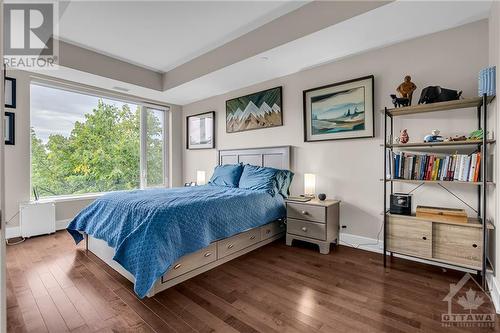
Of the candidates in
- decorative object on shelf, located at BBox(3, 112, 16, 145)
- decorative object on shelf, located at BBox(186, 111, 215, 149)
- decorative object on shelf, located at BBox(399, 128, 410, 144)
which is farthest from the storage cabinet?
decorative object on shelf, located at BBox(3, 112, 16, 145)

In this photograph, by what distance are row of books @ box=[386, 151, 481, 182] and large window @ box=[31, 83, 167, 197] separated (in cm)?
443

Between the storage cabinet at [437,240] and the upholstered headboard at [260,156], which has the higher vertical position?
the upholstered headboard at [260,156]

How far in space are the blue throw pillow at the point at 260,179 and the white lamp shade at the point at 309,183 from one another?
0.39 meters

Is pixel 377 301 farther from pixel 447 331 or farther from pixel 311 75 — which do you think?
pixel 311 75

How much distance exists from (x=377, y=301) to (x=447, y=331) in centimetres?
43

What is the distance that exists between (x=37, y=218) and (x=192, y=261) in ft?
9.19

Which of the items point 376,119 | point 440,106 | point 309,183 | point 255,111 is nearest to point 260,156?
point 255,111

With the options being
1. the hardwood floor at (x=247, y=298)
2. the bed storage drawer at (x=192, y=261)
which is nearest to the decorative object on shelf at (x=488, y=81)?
the hardwood floor at (x=247, y=298)

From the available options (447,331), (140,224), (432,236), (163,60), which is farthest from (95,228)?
(432,236)

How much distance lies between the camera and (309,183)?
3330 millimetres

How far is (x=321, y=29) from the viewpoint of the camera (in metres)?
2.50

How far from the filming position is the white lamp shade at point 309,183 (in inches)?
130

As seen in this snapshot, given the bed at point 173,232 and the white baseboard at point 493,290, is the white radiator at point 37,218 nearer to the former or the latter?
the bed at point 173,232

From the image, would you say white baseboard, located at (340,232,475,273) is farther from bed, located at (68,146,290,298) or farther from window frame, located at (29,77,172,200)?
window frame, located at (29,77,172,200)
